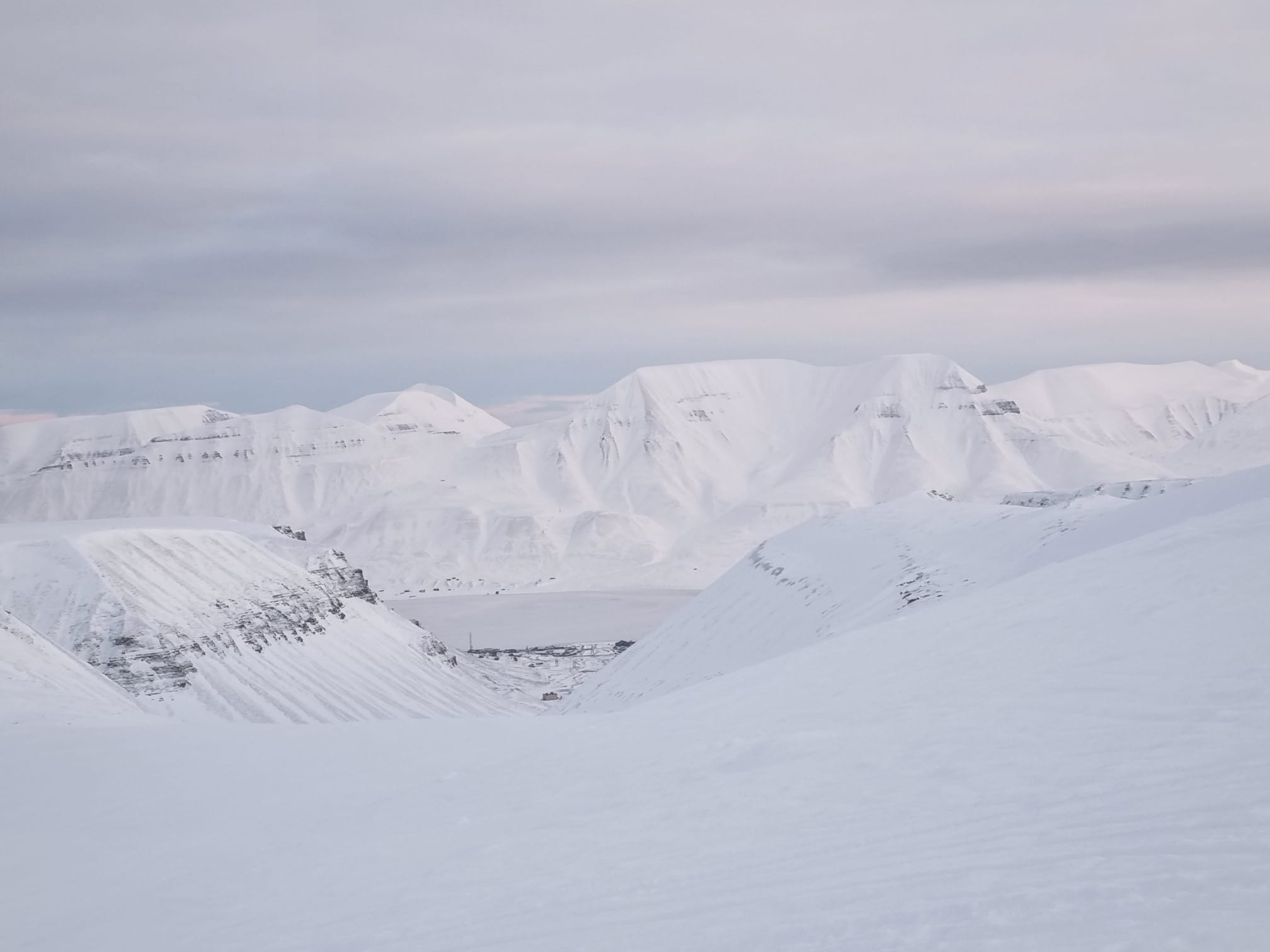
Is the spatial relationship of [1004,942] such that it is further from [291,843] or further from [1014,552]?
[1014,552]

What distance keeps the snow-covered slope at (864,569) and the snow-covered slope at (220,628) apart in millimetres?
12786

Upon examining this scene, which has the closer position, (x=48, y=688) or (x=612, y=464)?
(x=48, y=688)

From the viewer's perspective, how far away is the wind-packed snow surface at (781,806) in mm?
5684

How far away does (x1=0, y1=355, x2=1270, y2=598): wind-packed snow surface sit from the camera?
126 m

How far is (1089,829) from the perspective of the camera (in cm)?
620

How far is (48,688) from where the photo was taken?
2384cm

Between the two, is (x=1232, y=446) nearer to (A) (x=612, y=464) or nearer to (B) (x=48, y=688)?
(A) (x=612, y=464)

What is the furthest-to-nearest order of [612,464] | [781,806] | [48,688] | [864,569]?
[612,464]
[864,569]
[48,688]
[781,806]

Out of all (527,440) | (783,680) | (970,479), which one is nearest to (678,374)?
(527,440)

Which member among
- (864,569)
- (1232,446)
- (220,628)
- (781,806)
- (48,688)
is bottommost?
(781,806)

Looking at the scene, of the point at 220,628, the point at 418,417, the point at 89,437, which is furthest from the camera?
the point at 418,417

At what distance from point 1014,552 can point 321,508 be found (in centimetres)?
13263

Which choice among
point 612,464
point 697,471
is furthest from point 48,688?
point 612,464

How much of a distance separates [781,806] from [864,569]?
31.6 m
